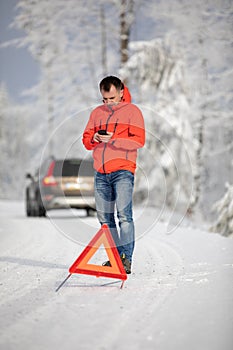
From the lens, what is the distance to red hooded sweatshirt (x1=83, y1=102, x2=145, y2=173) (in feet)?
12.5

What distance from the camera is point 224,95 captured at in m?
12.1

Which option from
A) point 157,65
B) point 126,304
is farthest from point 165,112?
point 126,304

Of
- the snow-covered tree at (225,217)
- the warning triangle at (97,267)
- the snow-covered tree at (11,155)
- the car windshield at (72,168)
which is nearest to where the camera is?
the warning triangle at (97,267)

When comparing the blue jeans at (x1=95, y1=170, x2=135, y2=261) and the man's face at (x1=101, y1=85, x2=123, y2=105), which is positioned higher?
the man's face at (x1=101, y1=85, x2=123, y2=105)

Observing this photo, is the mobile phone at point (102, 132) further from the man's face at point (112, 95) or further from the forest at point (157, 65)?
the forest at point (157, 65)

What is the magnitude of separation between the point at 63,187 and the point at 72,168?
97cm

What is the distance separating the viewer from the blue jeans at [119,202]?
388cm

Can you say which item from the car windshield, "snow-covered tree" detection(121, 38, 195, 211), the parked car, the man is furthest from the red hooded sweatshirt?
"snow-covered tree" detection(121, 38, 195, 211)

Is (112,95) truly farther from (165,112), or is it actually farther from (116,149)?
(165,112)

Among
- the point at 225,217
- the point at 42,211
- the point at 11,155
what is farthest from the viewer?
the point at 11,155

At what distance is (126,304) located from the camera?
290cm

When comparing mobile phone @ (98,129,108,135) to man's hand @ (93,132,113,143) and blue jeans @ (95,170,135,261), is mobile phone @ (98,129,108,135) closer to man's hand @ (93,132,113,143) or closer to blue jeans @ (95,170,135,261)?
man's hand @ (93,132,113,143)

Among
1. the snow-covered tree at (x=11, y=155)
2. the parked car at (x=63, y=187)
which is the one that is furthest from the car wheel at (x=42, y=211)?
the snow-covered tree at (x=11, y=155)

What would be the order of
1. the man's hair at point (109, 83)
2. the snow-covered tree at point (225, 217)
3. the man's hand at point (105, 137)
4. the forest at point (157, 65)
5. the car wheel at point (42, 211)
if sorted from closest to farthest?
the man's hand at point (105, 137) < the man's hair at point (109, 83) < the snow-covered tree at point (225, 217) < the car wheel at point (42, 211) < the forest at point (157, 65)
